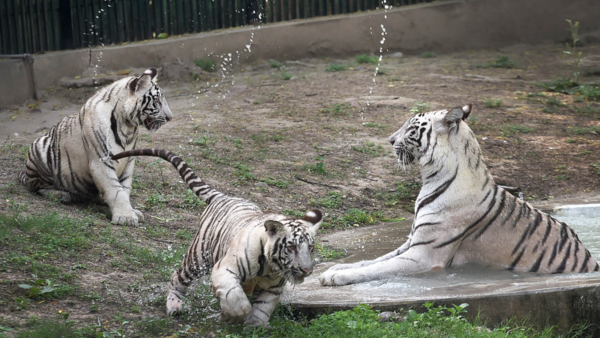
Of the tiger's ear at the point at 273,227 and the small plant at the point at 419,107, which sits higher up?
the tiger's ear at the point at 273,227

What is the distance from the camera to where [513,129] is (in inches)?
392

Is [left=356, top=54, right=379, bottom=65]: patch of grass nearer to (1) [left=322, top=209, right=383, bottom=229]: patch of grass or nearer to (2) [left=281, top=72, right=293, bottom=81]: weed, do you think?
(2) [left=281, top=72, right=293, bottom=81]: weed

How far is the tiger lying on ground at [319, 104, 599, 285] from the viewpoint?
5.06 meters

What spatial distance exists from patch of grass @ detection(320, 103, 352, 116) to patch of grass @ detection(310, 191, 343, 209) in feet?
8.70

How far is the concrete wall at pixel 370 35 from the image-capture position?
40.1 feet

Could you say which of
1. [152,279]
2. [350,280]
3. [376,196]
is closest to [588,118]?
[376,196]

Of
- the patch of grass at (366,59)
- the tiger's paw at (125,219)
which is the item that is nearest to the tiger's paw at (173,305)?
the tiger's paw at (125,219)

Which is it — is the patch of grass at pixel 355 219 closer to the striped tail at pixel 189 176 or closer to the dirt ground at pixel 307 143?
the dirt ground at pixel 307 143

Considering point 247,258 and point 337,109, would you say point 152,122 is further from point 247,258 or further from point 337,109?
point 337,109

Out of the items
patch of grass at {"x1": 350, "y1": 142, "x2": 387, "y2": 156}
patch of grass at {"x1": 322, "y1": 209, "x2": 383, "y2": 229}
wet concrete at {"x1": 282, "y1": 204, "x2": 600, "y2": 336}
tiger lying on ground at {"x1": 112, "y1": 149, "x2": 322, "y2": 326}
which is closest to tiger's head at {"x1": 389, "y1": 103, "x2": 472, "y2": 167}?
wet concrete at {"x1": 282, "y1": 204, "x2": 600, "y2": 336}

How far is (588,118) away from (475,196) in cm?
602

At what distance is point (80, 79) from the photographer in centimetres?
1175

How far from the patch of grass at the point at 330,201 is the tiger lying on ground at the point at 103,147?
1.92 meters

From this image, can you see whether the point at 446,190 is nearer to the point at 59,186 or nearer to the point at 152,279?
the point at 152,279
